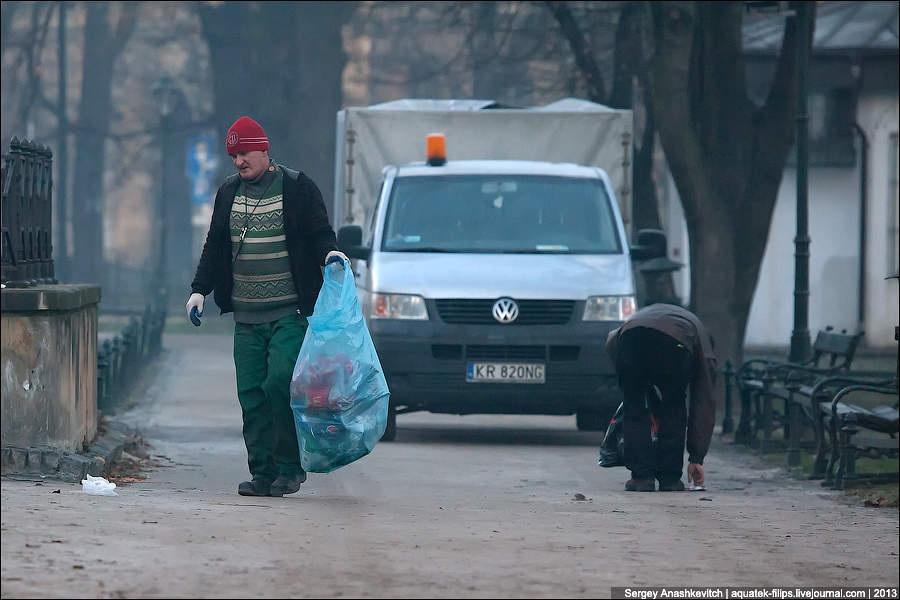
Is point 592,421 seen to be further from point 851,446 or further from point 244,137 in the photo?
point 244,137

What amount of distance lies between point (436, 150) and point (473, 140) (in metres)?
1.16

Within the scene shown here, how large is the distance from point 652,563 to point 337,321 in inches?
106

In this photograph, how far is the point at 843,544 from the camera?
24.6 feet

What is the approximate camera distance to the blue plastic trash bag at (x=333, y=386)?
867 cm

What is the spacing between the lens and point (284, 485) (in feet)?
28.7

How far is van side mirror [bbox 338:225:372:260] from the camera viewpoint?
523 inches

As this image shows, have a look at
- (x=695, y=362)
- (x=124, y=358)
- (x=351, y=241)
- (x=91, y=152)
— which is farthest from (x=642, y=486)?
(x=91, y=152)

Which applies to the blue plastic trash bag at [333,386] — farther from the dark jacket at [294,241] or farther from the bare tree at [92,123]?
the bare tree at [92,123]

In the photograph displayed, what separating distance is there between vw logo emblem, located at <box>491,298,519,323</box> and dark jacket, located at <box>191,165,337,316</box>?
13.8 feet

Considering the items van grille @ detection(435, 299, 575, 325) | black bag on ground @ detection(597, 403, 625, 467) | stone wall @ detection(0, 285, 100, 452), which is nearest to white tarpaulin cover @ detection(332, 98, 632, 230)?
van grille @ detection(435, 299, 575, 325)

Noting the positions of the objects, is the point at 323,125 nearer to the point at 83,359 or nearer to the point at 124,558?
the point at 83,359

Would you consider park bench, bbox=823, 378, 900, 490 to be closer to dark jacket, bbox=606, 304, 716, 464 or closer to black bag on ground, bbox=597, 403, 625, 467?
dark jacket, bbox=606, 304, 716, 464

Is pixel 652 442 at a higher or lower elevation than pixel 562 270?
lower

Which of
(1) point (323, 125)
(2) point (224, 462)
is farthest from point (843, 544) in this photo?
(1) point (323, 125)
